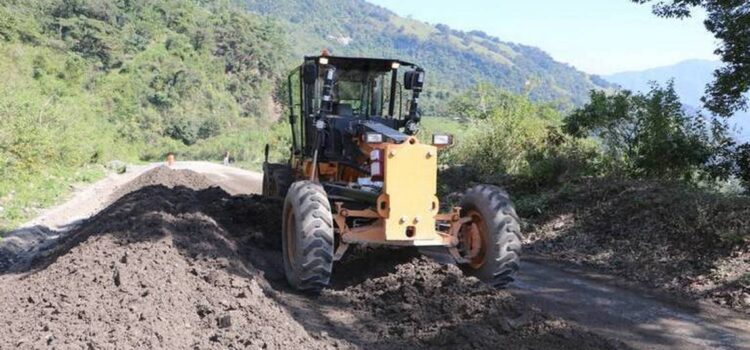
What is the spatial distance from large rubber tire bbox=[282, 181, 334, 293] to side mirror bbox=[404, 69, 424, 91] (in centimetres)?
239

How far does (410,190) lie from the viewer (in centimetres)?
693

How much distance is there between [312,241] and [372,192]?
2.79 feet

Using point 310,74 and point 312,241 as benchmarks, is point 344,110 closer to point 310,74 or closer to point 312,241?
point 310,74

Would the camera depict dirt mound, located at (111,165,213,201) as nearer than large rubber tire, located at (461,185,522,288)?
No

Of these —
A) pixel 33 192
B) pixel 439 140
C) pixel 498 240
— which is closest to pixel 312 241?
pixel 439 140

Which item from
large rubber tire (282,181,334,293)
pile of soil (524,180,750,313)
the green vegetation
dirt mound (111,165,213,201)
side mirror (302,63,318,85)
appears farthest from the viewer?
the green vegetation

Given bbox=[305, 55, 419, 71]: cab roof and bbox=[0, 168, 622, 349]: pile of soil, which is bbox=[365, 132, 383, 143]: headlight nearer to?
bbox=[0, 168, 622, 349]: pile of soil

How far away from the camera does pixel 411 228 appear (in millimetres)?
6941

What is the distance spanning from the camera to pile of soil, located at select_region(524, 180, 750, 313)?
8273 mm

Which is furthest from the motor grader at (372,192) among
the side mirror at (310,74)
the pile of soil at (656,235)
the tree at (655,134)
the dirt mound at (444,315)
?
the tree at (655,134)

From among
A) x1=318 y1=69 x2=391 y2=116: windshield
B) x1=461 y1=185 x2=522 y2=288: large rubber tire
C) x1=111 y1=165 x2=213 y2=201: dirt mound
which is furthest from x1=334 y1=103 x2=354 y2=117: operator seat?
x1=111 y1=165 x2=213 y2=201: dirt mound

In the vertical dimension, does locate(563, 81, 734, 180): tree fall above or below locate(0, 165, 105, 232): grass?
above

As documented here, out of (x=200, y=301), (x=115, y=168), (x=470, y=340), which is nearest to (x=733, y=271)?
(x=470, y=340)

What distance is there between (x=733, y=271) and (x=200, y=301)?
246 inches
